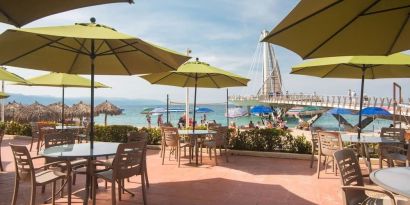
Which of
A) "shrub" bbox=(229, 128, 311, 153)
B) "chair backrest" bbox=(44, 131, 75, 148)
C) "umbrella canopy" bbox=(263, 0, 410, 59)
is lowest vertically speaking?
"shrub" bbox=(229, 128, 311, 153)

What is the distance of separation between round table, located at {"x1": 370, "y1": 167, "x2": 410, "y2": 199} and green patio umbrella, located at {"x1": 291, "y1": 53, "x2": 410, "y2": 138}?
265cm

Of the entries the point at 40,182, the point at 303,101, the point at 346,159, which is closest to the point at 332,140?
the point at 346,159

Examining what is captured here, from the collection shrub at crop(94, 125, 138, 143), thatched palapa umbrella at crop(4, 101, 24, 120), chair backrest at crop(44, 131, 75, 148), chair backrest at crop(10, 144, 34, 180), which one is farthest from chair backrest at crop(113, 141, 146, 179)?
thatched palapa umbrella at crop(4, 101, 24, 120)

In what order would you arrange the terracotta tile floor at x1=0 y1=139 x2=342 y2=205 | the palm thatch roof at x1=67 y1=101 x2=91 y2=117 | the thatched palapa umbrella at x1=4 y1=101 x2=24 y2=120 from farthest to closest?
1. the palm thatch roof at x1=67 y1=101 x2=91 y2=117
2. the thatched palapa umbrella at x1=4 y1=101 x2=24 y2=120
3. the terracotta tile floor at x1=0 y1=139 x2=342 y2=205

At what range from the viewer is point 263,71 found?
61156 mm

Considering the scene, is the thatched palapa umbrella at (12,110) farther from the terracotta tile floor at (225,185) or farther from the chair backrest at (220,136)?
the chair backrest at (220,136)

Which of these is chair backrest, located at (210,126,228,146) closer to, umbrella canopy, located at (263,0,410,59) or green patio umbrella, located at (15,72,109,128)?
green patio umbrella, located at (15,72,109,128)

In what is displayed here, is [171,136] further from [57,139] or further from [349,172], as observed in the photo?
[349,172]

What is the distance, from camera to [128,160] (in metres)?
4.15

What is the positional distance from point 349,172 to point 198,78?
5793mm

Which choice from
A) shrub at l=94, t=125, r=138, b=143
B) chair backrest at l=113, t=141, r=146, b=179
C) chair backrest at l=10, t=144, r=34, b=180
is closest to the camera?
chair backrest at l=10, t=144, r=34, b=180

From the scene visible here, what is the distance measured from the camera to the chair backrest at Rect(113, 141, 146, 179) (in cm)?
398

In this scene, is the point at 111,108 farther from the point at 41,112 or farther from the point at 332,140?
the point at 332,140

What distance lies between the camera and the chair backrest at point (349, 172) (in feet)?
9.16
